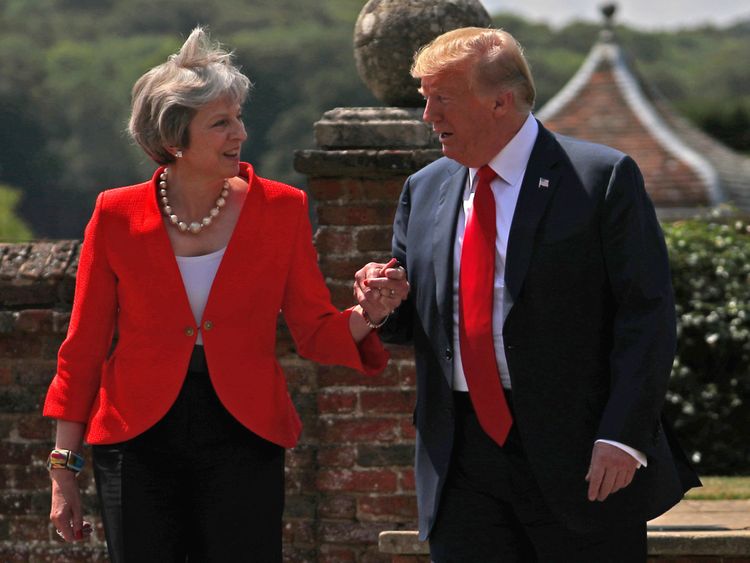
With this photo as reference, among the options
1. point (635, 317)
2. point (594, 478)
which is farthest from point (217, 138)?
point (594, 478)

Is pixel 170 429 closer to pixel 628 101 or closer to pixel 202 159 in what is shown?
pixel 202 159

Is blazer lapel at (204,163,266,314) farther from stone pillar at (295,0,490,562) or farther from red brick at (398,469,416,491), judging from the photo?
red brick at (398,469,416,491)

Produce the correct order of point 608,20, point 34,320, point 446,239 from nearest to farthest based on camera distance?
point 446,239 < point 34,320 < point 608,20

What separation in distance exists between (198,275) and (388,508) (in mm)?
1631

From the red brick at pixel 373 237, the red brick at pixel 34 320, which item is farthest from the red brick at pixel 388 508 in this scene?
the red brick at pixel 34 320

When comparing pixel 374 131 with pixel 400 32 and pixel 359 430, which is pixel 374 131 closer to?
pixel 400 32

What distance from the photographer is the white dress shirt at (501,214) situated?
11.3ft

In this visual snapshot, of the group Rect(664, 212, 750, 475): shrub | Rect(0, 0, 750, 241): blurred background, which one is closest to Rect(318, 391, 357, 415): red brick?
Rect(664, 212, 750, 475): shrub

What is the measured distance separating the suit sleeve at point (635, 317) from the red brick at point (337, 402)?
5.88ft

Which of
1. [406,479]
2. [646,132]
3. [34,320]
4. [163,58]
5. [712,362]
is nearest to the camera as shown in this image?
[406,479]

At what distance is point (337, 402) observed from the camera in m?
5.04

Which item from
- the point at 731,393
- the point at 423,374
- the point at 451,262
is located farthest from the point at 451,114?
the point at 731,393

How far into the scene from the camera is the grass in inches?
225

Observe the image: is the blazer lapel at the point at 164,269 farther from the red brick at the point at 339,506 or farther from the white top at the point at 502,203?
the red brick at the point at 339,506
